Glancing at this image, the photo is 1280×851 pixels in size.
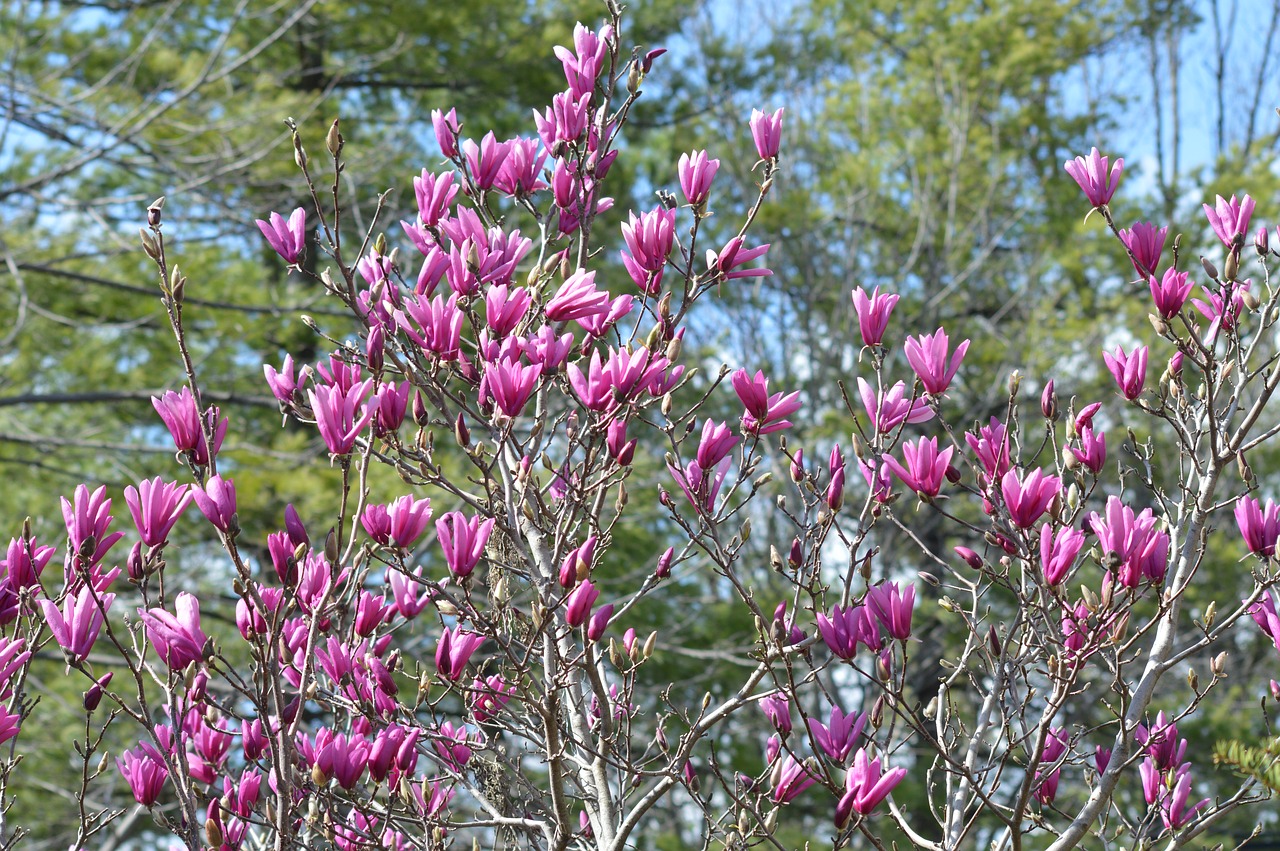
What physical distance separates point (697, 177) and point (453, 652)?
3.35 feet

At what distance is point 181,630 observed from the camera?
62.4 inches

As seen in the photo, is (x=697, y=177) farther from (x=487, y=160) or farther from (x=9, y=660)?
(x=9, y=660)

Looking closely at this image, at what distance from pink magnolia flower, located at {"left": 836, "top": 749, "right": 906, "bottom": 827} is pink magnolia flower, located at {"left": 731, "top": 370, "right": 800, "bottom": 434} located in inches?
23.1

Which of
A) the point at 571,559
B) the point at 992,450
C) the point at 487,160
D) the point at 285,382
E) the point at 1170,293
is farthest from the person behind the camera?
the point at 487,160

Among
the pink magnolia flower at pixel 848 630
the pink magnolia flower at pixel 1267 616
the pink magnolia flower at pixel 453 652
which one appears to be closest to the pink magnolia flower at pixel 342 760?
the pink magnolia flower at pixel 453 652

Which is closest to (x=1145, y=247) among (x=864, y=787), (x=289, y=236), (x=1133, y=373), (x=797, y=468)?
(x=1133, y=373)

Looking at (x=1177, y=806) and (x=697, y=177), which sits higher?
(x=697, y=177)

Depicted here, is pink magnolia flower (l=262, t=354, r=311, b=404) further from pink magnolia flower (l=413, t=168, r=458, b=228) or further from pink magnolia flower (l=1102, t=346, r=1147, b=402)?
pink magnolia flower (l=1102, t=346, r=1147, b=402)

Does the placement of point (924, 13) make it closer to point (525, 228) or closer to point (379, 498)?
point (525, 228)

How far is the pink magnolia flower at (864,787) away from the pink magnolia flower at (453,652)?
2.34ft

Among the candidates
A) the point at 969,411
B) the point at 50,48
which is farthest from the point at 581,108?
the point at 969,411

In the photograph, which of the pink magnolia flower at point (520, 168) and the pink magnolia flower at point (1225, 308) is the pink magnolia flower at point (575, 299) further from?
the pink magnolia flower at point (1225, 308)

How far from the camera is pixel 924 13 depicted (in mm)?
8547

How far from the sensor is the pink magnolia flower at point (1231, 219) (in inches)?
82.0
